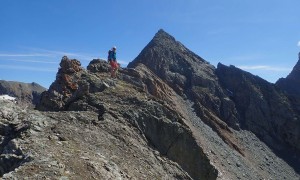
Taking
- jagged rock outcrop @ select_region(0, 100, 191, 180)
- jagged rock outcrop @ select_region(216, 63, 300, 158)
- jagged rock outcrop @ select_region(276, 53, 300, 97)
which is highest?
jagged rock outcrop @ select_region(276, 53, 300, 97)

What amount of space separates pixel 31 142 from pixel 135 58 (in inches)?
2650

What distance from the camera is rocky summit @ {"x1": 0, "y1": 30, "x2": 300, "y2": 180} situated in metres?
25.6

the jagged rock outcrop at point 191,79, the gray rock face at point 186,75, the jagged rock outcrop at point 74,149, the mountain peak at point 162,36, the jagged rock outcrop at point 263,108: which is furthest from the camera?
the mountain peak at point 162,36

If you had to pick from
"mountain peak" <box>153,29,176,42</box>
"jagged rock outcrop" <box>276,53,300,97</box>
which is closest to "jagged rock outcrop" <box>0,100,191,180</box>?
"mountain peak" <box>153,29,176,42</box>

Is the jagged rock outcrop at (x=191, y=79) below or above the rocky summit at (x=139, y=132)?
above

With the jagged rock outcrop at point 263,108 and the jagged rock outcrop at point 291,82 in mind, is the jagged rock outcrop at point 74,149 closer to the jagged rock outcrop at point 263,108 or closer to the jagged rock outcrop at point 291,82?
the jagged rock outcrop at point 263,108

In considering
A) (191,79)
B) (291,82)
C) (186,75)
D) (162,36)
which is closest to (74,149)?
(191,79)

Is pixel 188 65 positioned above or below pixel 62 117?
above

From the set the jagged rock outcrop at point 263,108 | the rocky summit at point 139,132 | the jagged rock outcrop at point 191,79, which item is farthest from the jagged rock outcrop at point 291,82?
the jagged rock outcrop at point 191,79

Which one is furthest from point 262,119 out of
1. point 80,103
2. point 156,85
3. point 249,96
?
point 80,103

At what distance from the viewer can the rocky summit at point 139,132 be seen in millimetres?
25594

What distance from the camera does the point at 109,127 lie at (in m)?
34.6

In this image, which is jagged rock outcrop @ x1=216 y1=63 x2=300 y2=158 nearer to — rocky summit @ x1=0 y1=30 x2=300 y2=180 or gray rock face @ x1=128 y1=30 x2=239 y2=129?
rocky summit @ x1=0 y1=30 x2=300 y2=180

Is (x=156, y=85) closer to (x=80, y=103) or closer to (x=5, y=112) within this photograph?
(x=80, y=103)
